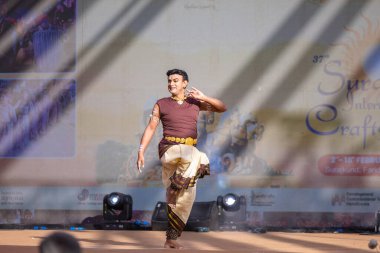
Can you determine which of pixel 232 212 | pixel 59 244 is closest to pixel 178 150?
pixel 232 212

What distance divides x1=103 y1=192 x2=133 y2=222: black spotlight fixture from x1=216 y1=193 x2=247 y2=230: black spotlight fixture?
109 cm

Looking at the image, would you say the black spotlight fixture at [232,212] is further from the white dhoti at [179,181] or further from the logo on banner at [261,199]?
the white dhoti at [179,181]

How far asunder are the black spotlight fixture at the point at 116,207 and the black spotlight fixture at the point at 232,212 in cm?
109

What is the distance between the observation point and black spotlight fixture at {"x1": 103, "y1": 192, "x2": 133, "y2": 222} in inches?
325

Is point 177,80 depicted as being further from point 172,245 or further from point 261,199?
point 261,199

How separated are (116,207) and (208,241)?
1.80 metres

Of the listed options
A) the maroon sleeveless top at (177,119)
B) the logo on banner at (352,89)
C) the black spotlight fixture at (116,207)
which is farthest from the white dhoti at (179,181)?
the logo on banner at (352,89)

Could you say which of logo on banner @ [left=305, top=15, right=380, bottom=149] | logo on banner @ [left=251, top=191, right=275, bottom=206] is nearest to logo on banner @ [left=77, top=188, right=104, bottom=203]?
logo on banner @ [left=251, top=191, right=275, bottom=206]

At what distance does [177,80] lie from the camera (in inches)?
228

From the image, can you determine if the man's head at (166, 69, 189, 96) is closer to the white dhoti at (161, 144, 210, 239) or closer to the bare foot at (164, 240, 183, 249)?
the white dhoti at (161, 144, 210, 239)

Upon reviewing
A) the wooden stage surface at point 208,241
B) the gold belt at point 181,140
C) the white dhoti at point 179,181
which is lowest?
the wooden stage surface at point 208,241

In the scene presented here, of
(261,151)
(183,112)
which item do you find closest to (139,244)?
(183,112)

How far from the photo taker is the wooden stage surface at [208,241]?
5.82 m

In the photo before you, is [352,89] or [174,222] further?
[352,89]
